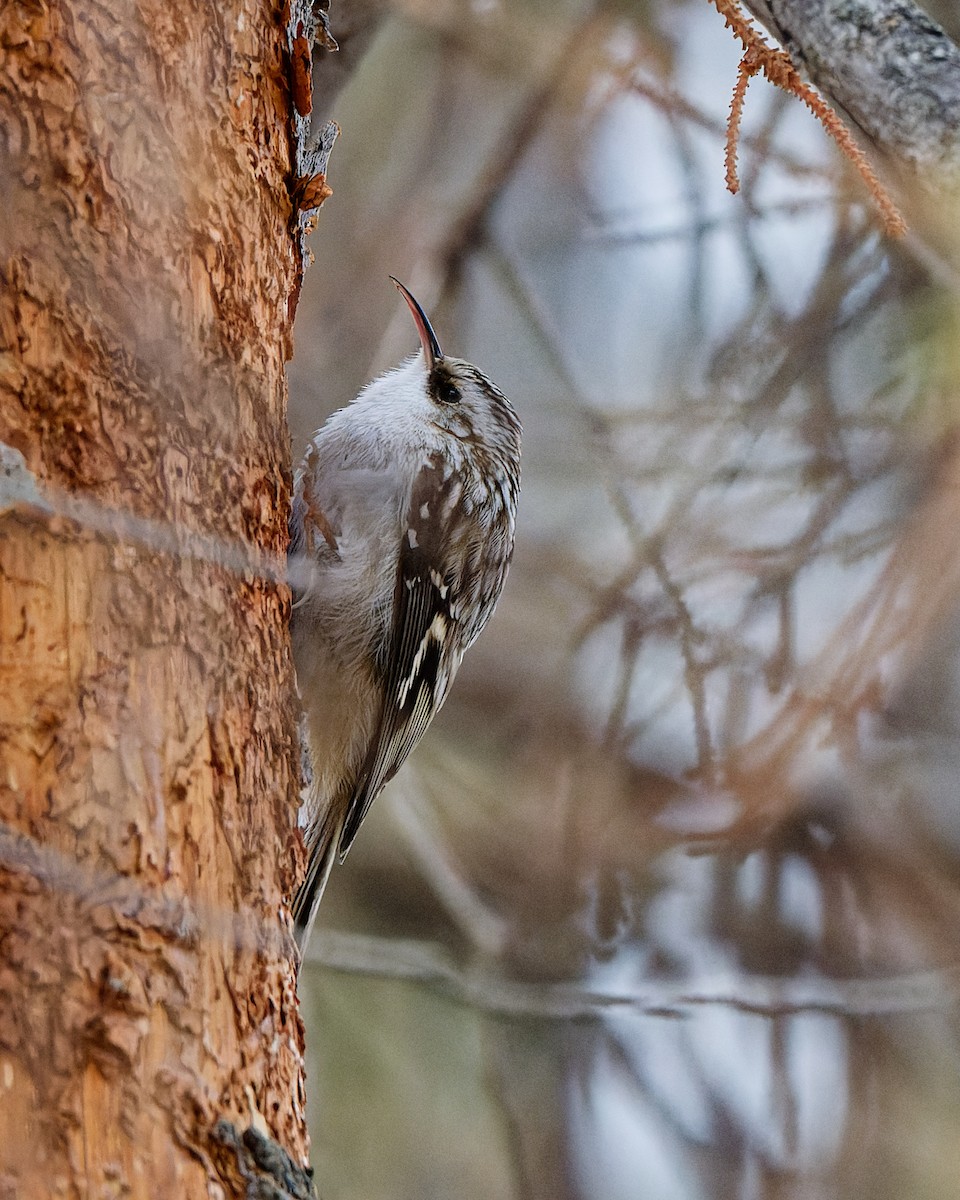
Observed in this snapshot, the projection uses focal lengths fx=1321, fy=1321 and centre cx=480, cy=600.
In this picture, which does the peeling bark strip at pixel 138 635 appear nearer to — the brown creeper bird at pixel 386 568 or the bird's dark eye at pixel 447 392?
the brown creeper bird at pixel 386 568

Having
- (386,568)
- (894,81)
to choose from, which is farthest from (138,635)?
(894,81)

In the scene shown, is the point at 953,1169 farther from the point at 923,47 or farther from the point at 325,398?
the point at 923,47

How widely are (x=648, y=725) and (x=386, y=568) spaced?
1907 mm

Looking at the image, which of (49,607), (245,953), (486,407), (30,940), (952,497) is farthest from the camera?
(952,497)

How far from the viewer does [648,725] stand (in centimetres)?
426

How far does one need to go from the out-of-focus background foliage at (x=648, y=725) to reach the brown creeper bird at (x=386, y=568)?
3.83 ft

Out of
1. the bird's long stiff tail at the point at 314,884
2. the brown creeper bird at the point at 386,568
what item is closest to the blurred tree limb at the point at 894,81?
the brown creeper bird at the point at 386,568

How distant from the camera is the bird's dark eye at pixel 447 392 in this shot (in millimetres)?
2984

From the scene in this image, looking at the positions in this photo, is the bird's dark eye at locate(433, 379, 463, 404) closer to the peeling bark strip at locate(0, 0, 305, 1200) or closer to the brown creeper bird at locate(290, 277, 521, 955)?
the brown creeper bird at locate(290, 277, 521, 955)

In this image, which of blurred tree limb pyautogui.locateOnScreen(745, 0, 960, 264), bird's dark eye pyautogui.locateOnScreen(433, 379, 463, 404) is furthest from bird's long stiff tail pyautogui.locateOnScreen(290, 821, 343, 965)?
blurred tree limb pyautogui.locateOnScreen(745, 0, 960, 264)

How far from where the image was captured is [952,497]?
4285 millimetres

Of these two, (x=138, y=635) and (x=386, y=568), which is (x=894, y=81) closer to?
(x=386, y=568)

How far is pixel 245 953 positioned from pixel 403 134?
3.77 metres

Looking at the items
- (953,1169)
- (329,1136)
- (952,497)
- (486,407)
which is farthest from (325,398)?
(953,1169)
